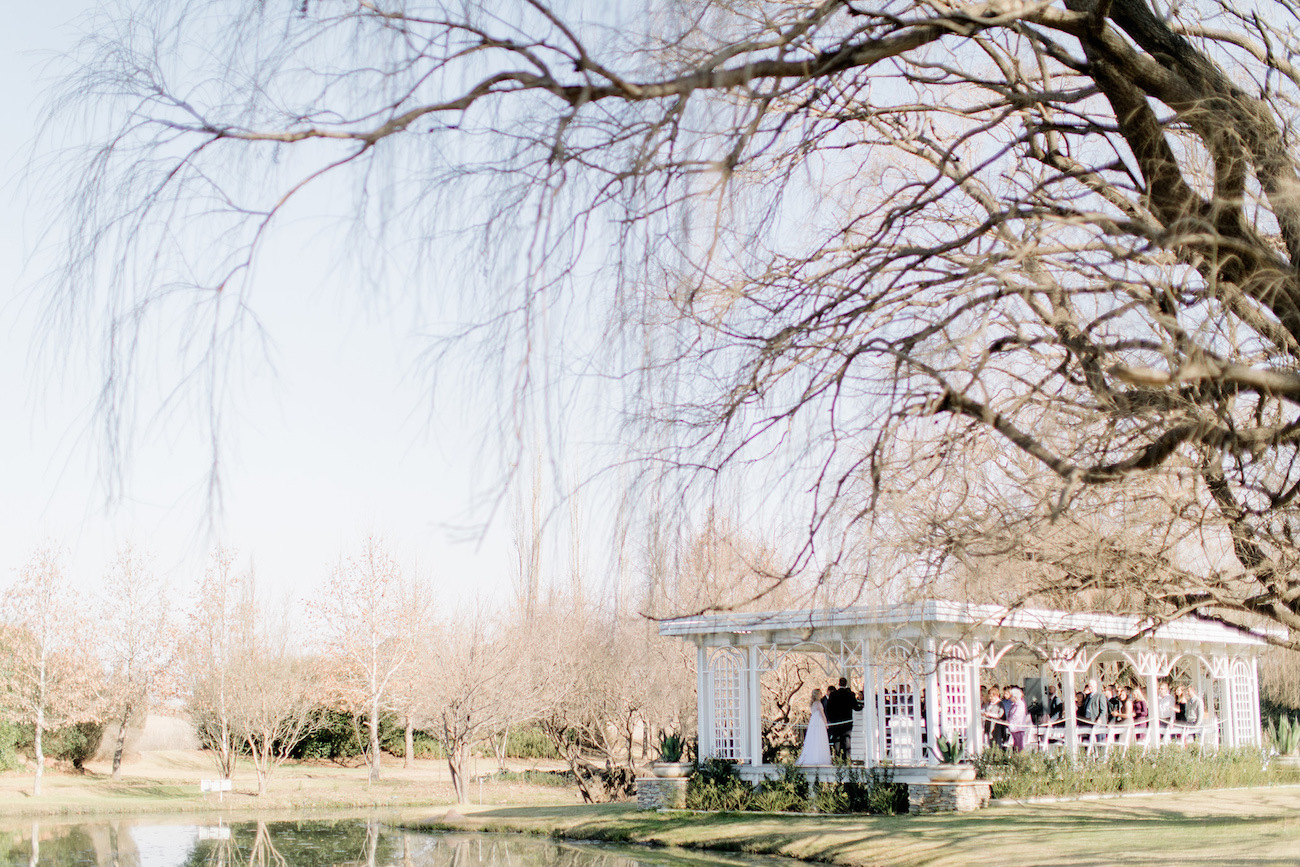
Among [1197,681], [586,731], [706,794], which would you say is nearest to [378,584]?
[586,731]

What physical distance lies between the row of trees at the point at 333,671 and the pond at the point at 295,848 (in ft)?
13.3

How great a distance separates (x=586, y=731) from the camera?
27.4 metres

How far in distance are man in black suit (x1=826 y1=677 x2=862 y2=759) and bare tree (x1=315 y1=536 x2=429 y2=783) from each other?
61.0ft

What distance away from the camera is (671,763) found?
20.9m

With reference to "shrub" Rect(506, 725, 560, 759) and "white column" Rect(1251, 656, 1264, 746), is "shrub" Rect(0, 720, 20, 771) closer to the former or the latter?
"shrub" Rect(506, 725, 560, 759)

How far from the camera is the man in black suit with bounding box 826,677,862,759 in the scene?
19.5 m

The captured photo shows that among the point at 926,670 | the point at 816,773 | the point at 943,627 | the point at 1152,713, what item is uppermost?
the point at 943,627

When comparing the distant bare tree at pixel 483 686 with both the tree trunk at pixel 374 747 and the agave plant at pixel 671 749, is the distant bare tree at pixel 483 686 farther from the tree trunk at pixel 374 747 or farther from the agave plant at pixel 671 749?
the tree trunk at pixel 374 747

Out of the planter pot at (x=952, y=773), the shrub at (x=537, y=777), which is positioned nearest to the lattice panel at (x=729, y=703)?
the planter pot at (x=952, y=773)

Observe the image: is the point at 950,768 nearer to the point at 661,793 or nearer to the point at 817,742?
the point at 817,742

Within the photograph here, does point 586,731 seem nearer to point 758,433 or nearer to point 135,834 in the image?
point 135,834

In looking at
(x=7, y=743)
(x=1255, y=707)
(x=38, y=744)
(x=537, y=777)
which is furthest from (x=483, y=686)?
(x=7, y=743)

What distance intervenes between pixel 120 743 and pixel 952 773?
2663 cm

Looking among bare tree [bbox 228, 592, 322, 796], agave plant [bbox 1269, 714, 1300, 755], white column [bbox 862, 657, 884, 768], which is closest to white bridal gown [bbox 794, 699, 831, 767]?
white column [bbox 862, 657, 884, 768]
